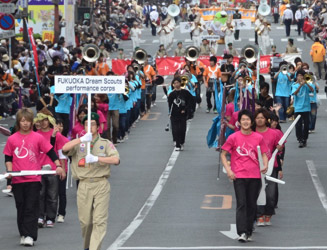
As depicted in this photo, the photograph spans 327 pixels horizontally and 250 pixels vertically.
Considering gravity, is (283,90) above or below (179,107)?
below

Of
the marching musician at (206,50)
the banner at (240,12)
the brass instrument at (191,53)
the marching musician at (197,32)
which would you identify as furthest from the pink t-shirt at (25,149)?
the banner at (240,12)

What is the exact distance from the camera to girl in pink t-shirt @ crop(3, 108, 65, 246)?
1552 centimetres

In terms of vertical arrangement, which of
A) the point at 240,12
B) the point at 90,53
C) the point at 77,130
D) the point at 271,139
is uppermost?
the point at 271,139

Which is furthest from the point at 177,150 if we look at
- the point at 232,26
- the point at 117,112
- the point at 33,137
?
the point at 232,26

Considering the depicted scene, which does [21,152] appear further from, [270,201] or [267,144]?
[270,201]

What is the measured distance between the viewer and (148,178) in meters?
22.9

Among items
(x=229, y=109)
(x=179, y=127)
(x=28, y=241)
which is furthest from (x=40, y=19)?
(x=28, y=241)

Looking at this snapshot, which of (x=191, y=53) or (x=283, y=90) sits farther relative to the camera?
(x=191, y=53)

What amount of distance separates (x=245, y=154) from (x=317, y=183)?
271 inches

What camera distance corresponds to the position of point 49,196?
1728 cm

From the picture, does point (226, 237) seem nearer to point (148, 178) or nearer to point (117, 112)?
point (148, 178)

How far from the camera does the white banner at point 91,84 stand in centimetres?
1478

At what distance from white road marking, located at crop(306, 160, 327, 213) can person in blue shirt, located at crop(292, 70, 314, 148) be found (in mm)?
2335

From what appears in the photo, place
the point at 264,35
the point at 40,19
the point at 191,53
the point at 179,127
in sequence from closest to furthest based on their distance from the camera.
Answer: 1. the point at 179,127
2. the point at 191,53
3. the point at 40,19
4. the point at 264,35
